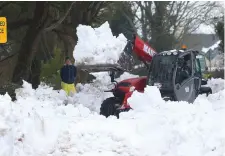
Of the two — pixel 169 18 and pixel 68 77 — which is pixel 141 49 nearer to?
pixel 68 77

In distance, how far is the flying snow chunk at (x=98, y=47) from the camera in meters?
13.6

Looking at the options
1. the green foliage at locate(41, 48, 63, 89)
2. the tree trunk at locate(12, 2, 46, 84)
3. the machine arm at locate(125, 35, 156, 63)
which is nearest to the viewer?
the machine arm at locate(125, 35, 156, 63)

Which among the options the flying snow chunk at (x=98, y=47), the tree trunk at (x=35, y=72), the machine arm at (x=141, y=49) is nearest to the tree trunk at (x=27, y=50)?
the flying snow chunk at (x=98, y=47)

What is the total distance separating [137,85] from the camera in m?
11.9

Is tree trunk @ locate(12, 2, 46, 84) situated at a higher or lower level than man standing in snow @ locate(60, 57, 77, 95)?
higher

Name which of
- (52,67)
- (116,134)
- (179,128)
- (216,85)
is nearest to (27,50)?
(52,67)

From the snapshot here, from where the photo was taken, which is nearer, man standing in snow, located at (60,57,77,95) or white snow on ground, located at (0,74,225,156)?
white snow on ground, located at (0,74,225,156)

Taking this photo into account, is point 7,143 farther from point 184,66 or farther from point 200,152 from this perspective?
point 184,66

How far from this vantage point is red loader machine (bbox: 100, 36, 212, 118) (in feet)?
38.0

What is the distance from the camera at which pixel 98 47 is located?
14469 mm

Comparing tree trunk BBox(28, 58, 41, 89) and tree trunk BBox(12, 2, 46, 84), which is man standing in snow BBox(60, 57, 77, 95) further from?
tree trunk BBox(28, 58, 41, 89)

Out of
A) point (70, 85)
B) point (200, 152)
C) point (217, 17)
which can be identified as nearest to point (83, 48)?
point (70, 85)

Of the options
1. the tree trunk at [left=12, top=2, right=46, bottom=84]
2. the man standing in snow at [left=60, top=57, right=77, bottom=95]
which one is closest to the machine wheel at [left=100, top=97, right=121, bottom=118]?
the man standing in snow at [left=60, top=57, right=77, bottom=95]

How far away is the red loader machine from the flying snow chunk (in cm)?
124
